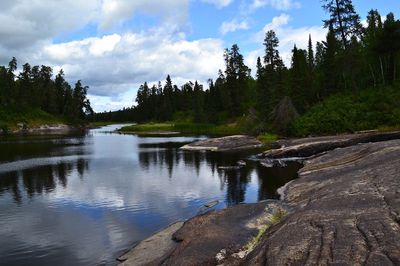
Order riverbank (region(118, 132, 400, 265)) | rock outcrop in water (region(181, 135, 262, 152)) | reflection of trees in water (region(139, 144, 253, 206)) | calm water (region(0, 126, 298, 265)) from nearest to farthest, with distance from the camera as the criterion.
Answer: riverbank (region(118, 132, 400, 265))
calm water (region(0, 126, 298, 265))
reflection of trees in water (region(139, 144, 253, 206))
rock outcrop in water (region(181, 135, 262, 152))

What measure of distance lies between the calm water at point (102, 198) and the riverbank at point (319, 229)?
4.38m

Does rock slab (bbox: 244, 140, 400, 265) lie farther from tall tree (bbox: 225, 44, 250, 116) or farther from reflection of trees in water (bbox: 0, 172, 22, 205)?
tall tree (bbox: 225, 44, 250, 116)

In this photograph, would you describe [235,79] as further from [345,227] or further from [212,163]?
[345,227]

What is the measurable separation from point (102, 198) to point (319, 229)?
23.4m

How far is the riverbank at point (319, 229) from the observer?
571 inches

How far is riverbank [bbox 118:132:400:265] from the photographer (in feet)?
47.5

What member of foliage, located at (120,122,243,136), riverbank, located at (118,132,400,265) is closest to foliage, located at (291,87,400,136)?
riverbank, located at (118,132,400,265)

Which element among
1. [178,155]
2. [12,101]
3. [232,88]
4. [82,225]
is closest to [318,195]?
[82,225]

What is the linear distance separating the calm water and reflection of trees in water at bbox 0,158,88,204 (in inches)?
3.8

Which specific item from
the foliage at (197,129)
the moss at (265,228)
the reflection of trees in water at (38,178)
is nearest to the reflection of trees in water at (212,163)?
the moss at (265,228)

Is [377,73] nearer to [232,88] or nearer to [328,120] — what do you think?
[328,120]

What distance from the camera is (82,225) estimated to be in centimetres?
2744

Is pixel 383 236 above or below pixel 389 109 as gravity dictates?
below

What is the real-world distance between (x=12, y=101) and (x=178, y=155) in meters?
147
